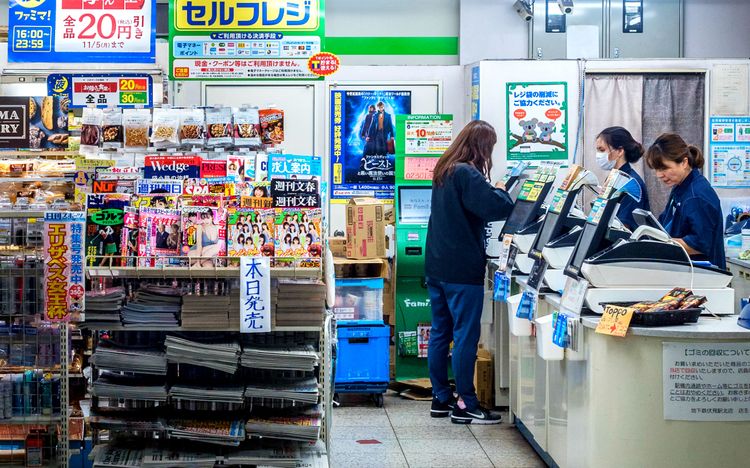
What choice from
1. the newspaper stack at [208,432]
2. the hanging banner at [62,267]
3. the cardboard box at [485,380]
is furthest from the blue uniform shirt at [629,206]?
the hanging banner at [62,267]

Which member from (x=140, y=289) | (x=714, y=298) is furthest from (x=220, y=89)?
(x=714, y=298)

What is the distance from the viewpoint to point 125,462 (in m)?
4.46

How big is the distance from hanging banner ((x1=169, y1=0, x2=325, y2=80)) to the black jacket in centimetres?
108

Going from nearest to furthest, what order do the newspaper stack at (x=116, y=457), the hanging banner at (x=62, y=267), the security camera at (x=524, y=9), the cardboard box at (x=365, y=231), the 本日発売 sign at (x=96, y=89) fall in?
1. the hanging banner at (x=62, y=267)
2. the newspaper stack at (x=116, y=457)
3. the 本日発売 sign at (x=96, y=89)
4. the cardboard box at (x=365, y=231)
5. the security camera at (x=524, y=9)

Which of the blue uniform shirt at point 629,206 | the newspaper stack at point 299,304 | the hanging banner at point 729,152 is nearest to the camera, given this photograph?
the newspaper stack at point 299,304

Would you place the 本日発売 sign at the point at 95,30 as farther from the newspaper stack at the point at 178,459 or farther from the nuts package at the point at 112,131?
the newspaper stack at the point at 178,459

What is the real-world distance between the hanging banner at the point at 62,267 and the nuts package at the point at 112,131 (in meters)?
0.92

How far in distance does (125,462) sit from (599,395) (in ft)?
6.98

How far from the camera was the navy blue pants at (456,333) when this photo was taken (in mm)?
6105

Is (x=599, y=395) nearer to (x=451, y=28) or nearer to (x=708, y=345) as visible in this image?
(x=708, y=345)

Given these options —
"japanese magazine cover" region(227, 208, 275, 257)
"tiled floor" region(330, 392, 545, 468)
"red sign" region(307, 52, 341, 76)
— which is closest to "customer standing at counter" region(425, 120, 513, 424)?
"tiled floor" region(330, 392, 545, 468)

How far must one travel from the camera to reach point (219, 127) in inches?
199

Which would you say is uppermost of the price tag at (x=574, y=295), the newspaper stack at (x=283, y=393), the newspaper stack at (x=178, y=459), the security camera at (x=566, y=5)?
the security camera at (x=566, y=5)

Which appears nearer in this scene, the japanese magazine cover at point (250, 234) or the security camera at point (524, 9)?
the japanese magazine cover at point (250, 234)
